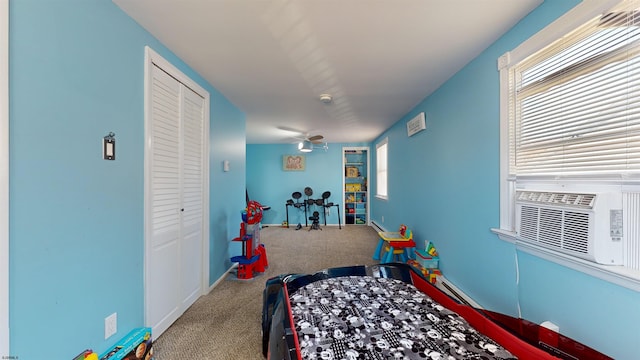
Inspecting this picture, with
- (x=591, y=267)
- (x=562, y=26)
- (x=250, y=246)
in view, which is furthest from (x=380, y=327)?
(x=250, y=246)

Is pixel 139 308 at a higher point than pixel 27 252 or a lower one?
lower

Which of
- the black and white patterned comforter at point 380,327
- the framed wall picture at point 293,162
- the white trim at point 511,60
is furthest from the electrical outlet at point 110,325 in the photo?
the framed wall picture at point 293,162

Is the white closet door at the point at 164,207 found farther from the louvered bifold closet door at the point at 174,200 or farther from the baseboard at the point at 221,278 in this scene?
the baseboard at the point at 221,278

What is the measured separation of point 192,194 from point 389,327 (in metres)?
2.21

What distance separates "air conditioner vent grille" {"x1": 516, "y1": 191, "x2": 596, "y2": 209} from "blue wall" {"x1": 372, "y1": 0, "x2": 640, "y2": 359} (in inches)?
13.3

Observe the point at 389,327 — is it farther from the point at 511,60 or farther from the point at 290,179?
the point at 290,179

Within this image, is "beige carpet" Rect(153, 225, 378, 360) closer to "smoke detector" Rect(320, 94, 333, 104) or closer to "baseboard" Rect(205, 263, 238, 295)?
"baseboard" Rect(205, 263, 238, 295)

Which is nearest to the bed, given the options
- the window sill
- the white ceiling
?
the window sill

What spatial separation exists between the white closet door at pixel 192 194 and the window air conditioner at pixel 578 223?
287cm

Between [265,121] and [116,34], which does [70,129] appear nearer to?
[116,34]

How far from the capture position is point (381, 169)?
5.94 m

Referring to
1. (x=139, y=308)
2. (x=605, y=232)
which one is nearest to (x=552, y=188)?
(x=605, y=232)

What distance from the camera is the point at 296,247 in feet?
15.0

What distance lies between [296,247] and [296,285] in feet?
8.89
